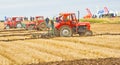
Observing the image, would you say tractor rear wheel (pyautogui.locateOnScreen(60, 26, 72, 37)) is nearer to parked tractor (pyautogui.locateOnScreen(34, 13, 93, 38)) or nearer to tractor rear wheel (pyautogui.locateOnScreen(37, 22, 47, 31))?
parked tractor (pyautogui.locateOnScreen(34, 13, 93, 38))

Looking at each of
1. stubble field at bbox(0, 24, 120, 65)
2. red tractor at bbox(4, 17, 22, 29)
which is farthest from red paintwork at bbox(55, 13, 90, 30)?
red tractor at bbox(4, 17, 22, 29)

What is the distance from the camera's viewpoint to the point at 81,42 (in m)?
25.5

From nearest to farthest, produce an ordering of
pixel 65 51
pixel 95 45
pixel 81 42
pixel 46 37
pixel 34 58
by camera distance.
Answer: pixel 34 58, pixel 65 51, pixel 95 45, pixel 81 42, pixel 46 37

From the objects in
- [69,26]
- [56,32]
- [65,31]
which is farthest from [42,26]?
[65,31]

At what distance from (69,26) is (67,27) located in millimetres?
225

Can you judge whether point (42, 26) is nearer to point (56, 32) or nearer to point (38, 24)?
point (38, 24)

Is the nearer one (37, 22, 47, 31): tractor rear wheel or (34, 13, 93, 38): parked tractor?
(34, 13, 93, 38): parked tractor

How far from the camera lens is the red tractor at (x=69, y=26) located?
101 feet

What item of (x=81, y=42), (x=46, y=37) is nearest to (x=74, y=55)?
(x=81, y=42)

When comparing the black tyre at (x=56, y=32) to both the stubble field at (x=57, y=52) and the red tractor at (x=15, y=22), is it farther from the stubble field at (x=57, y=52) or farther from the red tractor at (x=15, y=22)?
the red tractor at (x=15, y=22)

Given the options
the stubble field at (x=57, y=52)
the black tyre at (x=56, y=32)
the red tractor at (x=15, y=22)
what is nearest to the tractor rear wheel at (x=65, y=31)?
the black tyre at (x=56, y=32)

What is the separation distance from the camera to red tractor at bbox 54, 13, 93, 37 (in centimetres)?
3092

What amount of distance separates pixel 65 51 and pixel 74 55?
5.32 ft

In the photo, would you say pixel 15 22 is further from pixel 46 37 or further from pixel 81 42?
pixel 81 42
